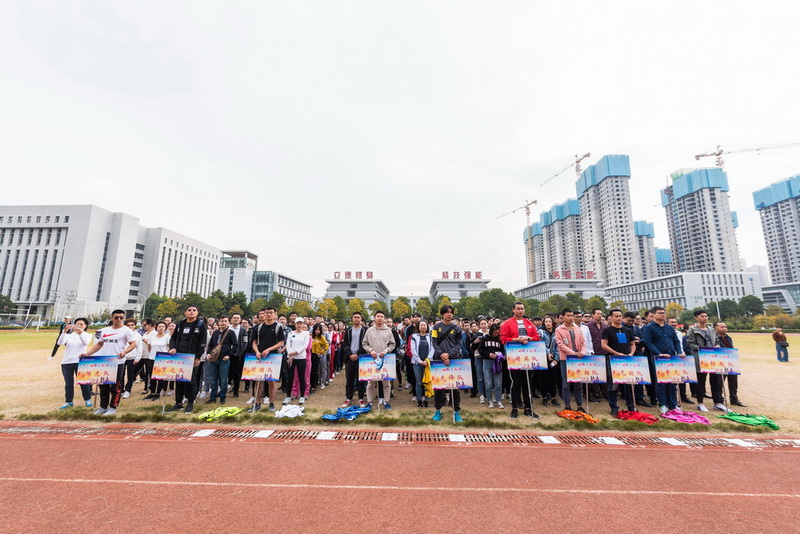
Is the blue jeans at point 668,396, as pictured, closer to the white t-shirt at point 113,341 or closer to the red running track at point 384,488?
the red running track at point 384,488

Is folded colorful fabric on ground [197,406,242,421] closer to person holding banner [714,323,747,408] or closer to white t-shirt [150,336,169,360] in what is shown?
white t-shirt [150,336,169,360]

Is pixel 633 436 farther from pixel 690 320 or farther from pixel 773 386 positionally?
pixel 690 320

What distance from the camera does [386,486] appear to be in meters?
4.04

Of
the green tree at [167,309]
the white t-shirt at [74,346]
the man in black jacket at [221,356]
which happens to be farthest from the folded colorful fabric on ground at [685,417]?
the green tree at [167,309]

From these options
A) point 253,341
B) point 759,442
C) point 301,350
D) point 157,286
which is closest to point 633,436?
point 759,442

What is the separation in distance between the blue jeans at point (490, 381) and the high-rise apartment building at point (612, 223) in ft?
399

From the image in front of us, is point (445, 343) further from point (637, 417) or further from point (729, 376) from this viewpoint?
point (729, 376)

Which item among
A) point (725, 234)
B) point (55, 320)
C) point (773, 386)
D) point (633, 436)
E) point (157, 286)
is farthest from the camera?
point (725, 234)

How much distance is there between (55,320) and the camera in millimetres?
61719

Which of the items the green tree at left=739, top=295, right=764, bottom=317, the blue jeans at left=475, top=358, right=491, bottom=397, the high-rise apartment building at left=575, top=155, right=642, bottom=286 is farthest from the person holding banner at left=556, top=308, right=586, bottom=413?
the high-rise apartment building at left=575, top=155, right=642, bottom=286

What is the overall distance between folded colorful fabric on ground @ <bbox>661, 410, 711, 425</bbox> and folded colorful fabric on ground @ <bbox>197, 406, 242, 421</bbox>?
9.12m

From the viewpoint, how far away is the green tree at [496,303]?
68125mm

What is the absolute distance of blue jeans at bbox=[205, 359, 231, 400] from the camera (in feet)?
25.9

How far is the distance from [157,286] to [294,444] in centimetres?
9420
